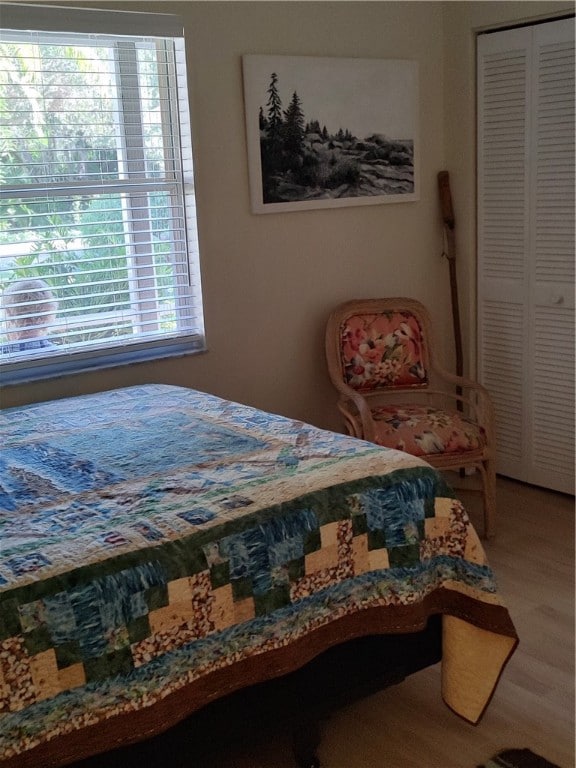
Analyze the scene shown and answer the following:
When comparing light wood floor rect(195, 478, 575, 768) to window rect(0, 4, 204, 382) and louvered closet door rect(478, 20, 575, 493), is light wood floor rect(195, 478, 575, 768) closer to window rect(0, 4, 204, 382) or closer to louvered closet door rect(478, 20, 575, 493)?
louvered closet door rect(478, 20, 575, 493)

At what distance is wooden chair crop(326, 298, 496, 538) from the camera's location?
339cm

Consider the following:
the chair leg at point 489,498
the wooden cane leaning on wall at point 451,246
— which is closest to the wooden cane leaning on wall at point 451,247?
the wooden cane leaning on wall at point 451,246

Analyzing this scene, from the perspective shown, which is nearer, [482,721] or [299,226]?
[482,721]

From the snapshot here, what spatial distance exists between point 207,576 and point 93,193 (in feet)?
5.83

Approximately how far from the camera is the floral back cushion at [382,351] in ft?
12.1

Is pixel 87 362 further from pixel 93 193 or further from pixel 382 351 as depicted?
pixel 382 351

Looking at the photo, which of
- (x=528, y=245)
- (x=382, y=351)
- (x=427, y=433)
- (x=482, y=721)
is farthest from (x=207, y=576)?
(x=528, y=245)

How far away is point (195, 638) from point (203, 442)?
70 centimetres

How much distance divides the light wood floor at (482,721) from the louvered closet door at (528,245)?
3.16ft

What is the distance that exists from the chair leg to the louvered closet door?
51cm

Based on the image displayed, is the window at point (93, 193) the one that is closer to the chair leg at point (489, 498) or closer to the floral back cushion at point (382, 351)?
the floral back cushion at point (382, 351)

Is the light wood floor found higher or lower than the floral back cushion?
lower

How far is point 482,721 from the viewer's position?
2.38 m

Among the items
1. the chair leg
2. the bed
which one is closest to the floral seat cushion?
the chair leg
